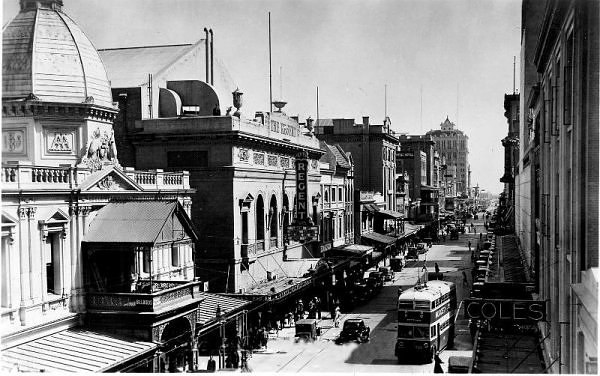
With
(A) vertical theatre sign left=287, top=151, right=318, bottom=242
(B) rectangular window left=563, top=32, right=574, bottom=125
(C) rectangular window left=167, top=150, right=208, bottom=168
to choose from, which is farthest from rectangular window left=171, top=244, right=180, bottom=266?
(B) rectangular window left=563, top=32, right=574, bottom=125

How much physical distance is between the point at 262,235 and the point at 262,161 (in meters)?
4.83

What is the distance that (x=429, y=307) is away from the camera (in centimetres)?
3328

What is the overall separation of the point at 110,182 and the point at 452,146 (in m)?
115

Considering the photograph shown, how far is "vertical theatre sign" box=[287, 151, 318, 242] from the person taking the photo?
162 ft

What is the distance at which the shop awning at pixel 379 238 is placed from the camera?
76.6m

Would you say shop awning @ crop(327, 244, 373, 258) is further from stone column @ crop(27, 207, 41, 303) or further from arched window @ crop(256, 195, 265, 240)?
stone column @ crop(27, 207, 41, 303)

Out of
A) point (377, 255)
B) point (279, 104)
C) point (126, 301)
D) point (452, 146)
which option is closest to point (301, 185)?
point (279, 104)

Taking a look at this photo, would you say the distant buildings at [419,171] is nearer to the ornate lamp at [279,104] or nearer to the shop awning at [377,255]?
the shop awning at [377,255]

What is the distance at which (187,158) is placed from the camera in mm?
41312

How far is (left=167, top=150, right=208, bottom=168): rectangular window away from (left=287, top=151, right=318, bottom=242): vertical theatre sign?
34.7 feet

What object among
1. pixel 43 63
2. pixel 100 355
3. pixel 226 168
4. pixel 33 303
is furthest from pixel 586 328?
pixel 226 168

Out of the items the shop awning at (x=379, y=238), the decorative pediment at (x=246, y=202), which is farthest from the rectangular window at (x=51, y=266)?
the shop awning at (x=379, y=238)

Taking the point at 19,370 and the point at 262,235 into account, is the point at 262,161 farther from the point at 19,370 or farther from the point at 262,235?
the point at 19,370

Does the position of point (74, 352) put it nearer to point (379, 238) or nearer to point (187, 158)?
point (187, 158)
